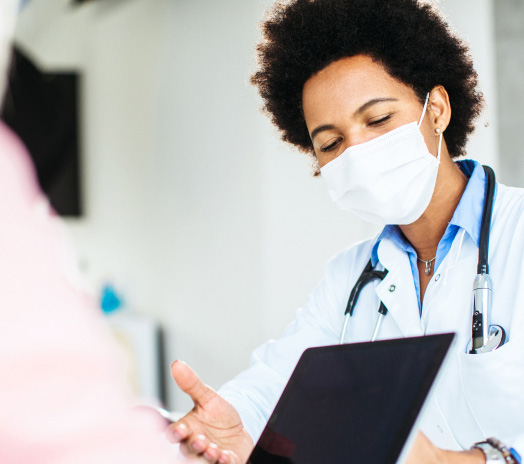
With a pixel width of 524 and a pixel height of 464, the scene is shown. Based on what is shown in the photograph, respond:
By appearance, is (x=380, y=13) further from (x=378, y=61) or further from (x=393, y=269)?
(x=393, y=269)

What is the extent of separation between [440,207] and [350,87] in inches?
13.4

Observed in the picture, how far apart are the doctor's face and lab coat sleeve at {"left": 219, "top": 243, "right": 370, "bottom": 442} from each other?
1.04ft

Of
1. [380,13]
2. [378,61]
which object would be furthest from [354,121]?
[380,13]

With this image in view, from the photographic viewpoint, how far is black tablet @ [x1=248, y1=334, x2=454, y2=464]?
68 centimetres

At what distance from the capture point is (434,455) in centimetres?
75

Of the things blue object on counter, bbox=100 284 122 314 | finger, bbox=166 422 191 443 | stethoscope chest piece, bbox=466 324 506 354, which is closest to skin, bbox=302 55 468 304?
stethoscope chest piece, bbox=466 324 506 354

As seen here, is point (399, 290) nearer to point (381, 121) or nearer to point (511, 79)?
point (381, 121)

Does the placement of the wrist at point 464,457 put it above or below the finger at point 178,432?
above

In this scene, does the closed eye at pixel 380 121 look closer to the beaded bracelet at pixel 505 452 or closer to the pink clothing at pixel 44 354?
the beaded bracelet at pixel 505 452

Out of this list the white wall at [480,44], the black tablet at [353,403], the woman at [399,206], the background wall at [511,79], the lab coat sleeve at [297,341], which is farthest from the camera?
the background wall at [511,79]

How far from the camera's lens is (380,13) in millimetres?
1401

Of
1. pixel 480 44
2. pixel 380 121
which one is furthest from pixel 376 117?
pixel 480 44

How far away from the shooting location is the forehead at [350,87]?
1304 millimetres

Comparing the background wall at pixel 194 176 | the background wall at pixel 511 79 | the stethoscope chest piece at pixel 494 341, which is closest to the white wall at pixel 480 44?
the background wall at pixel 194 176
